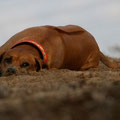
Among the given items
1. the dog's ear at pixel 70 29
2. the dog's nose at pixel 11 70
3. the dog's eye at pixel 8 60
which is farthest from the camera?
the dog's ear at pixel 70 29

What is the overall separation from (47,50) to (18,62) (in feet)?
1.90

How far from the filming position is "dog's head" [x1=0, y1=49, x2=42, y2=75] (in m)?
4.86

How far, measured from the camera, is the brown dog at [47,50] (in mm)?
4969

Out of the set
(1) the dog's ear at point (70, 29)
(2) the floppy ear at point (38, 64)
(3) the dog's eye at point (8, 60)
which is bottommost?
(2) the floppy ear at point (38, 64)

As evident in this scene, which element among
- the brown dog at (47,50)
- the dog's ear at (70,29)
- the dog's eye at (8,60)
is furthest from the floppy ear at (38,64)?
the dog's ear at (70,29)

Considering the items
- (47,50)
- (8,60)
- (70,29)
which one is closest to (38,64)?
(47,50)

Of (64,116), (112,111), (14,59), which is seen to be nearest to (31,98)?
(64,116)

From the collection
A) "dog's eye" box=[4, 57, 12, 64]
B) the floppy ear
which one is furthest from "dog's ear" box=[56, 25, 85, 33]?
"dog's eye" box=[4, 57, 12, 64]

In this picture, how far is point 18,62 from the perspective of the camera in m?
4.91

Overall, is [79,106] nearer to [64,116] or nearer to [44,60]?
[64,116]

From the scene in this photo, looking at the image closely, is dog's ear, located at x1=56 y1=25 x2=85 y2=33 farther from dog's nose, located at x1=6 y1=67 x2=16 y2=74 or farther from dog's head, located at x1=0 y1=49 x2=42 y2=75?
dog's nose, located at x1=6 y1=67 x2=16 y2=74

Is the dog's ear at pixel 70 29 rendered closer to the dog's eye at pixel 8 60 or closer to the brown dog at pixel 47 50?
the brown dog at pixel 47 50

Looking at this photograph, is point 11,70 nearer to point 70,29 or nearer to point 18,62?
point 18,62

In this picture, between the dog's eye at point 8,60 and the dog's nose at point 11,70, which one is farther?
the dog's eye at point 8,60
